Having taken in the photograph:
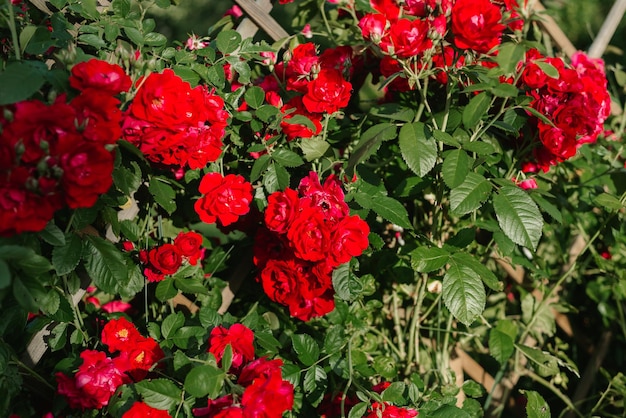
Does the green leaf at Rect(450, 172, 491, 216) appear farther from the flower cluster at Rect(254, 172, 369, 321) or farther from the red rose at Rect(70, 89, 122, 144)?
the red rose at Rect(70, 89, 122, 144)

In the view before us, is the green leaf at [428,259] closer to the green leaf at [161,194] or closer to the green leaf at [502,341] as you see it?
the green leaf at [502,341]

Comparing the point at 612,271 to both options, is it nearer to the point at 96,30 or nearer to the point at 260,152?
the point at 260,152

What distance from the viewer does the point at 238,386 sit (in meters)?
1.09

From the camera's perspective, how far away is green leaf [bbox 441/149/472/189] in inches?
49.8

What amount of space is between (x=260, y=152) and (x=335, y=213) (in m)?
0.33

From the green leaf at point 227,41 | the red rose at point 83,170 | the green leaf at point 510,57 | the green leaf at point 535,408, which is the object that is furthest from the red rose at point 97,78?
the green leaf at point 535,408

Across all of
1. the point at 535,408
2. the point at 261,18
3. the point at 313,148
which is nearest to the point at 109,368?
the point at 313,148

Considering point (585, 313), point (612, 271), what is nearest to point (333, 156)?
point (612, 271)

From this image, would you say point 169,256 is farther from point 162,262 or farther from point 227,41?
point 227,41

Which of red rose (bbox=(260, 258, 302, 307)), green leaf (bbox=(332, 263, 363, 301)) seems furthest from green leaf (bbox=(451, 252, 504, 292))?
red rose (bbox=(260, 258, 302, 307))

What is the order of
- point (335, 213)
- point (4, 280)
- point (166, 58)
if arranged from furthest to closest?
1. point (166, 58)
2. point (335, 213)
3. point (4, 280)

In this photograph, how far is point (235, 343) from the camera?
3.94 ft

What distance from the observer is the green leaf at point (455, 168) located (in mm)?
1264

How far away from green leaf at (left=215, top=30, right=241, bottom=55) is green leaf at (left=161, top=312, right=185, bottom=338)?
0.63 metres
